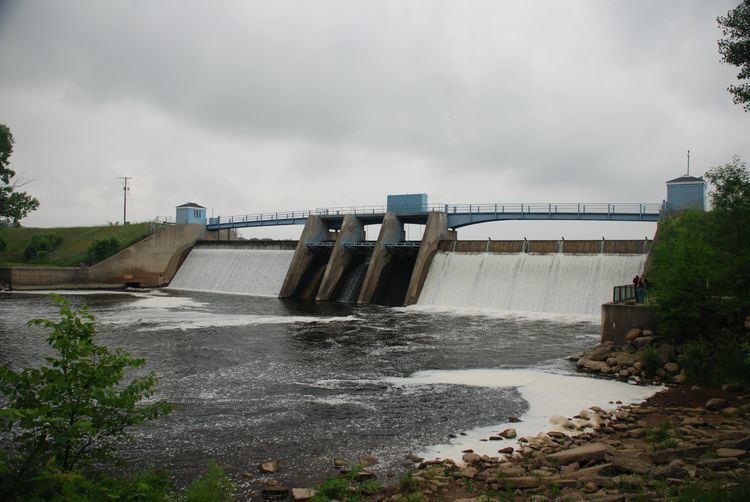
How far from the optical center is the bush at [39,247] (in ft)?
176

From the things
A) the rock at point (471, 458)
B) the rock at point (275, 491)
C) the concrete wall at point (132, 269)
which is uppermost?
the concrete wall at point (132, 269)

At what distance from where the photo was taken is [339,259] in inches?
1575

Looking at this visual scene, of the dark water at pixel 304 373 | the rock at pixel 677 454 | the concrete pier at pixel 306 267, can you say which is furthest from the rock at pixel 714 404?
the concrete pier at pixel 306 267

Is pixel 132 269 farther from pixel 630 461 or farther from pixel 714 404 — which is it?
pixel 630 461

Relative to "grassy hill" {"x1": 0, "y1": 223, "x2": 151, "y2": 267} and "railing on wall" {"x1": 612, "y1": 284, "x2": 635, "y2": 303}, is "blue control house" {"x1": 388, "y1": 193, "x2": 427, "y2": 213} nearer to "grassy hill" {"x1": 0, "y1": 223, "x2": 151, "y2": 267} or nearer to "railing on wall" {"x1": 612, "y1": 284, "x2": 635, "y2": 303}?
"railing on wall" {"x1": 612, "y1": 284, "x2": 635, "y2": 303}

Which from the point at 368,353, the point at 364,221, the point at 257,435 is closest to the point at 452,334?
the point at 368,353

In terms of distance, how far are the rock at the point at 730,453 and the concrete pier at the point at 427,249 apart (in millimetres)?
26427

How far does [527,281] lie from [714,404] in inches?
770

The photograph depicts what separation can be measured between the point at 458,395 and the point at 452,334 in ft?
31.0

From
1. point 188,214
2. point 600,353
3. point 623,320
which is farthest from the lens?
point 188,214

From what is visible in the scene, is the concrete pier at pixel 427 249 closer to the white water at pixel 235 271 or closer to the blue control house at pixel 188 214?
the white water at pixel 235 271

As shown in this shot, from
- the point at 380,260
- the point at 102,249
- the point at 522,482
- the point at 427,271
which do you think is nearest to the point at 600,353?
the point at 522,482

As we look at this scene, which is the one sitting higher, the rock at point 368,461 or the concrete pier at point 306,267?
the concrete pier at point 306,267

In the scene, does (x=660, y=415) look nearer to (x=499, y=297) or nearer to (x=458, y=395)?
(x=458, y=395)
